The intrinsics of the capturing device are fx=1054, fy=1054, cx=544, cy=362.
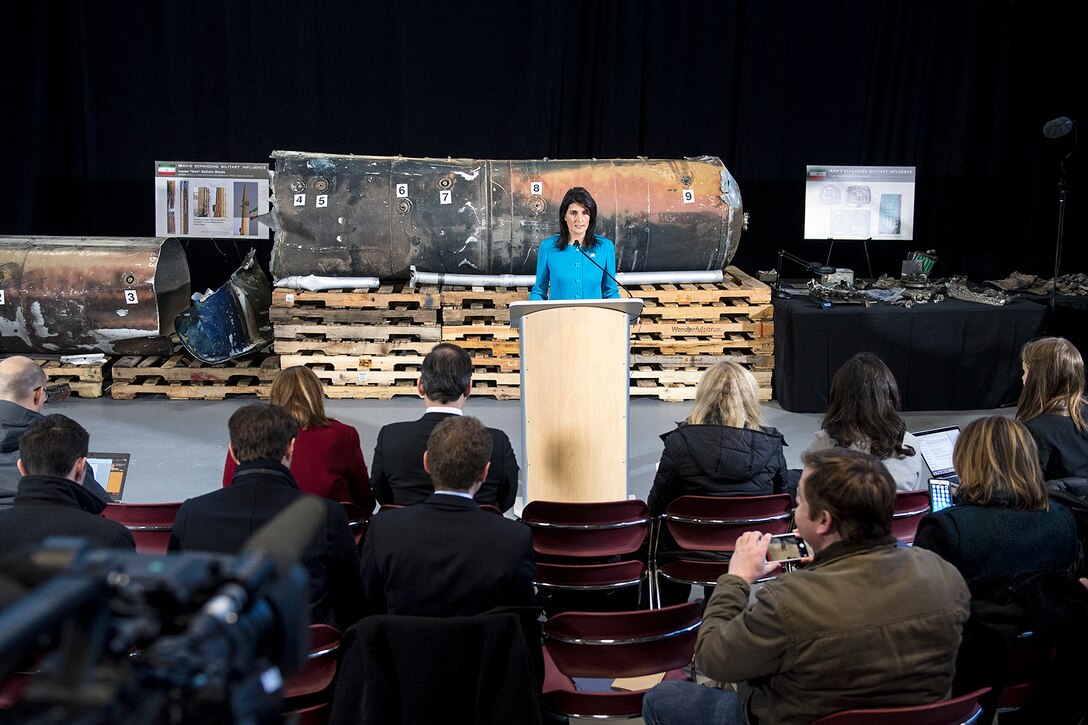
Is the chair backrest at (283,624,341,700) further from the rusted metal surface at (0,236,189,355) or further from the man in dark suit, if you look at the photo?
the rusted metal surface at (0,236,189,355)

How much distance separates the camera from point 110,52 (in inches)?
386

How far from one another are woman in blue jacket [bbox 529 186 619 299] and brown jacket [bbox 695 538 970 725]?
366 centimetres

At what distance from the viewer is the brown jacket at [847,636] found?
2.39 m

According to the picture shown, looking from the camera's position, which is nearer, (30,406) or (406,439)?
(406,439)

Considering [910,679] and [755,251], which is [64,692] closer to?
[910,679]

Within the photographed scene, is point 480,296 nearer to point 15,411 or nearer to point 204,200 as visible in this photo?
point 204,200

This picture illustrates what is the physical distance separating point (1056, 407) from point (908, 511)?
2.43ft

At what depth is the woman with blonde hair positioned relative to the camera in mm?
4141

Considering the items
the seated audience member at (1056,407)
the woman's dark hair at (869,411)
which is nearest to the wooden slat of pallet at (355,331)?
the woman's dark hair at (869,411)

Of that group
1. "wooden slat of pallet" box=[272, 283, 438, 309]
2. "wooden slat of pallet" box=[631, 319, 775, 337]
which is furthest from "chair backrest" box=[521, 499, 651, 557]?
"wooden slat of pallet" box=[272, 283, 438, 309]

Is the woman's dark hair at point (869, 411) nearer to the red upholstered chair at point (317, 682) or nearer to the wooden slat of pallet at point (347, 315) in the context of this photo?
the red upholstered chair at point (317, 682)

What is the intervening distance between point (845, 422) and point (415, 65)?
6.94 metres

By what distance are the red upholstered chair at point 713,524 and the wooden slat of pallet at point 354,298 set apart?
14.5 ft

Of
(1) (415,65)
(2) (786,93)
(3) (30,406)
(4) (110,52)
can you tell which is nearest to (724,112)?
(2) (786,93)
